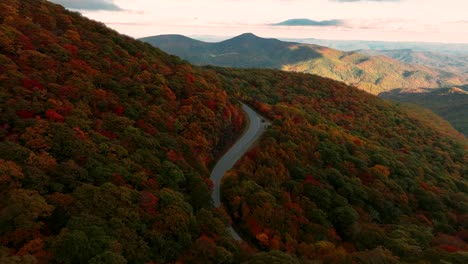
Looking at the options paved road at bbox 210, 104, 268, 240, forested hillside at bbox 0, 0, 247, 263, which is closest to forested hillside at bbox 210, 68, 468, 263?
paved road at bbox 210, 104, 268, 240

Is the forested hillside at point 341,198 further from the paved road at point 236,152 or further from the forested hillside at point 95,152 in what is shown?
the forested hillside at point 95,152

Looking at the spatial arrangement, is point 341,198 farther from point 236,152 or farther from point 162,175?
point 162,175

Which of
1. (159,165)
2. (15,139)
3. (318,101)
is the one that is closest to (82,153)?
(15,139)

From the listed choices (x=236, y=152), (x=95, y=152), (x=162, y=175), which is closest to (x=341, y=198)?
(x=236, y=152)

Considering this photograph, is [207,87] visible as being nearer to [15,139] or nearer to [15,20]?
[15,20]

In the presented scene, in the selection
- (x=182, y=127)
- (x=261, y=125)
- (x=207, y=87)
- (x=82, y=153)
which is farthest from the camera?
(x=261, y=125)
